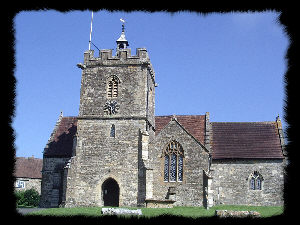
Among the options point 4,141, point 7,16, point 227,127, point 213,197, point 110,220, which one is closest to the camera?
point 110,220

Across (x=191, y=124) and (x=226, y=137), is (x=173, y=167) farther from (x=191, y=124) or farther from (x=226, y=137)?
(x=226, y=137)

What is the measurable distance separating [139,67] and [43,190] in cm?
1435

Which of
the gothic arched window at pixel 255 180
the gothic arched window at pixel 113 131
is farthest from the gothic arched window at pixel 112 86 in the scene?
the gothic arched window at pixel 255 180

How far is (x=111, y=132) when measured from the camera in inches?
1146

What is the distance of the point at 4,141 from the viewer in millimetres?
2838

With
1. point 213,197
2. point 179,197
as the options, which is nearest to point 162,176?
point 179,197

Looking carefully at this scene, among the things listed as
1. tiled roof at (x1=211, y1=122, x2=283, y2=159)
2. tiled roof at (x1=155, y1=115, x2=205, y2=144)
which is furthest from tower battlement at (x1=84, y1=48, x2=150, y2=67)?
tiled roof at (x1=211, y1=122, x2=283, y2=159)

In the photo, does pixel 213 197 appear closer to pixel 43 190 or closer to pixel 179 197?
pixel 179 197

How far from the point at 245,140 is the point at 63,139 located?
1757 cm

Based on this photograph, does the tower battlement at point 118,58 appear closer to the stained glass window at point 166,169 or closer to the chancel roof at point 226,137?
the chancel roof at point 226,137

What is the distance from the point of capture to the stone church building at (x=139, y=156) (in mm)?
28156

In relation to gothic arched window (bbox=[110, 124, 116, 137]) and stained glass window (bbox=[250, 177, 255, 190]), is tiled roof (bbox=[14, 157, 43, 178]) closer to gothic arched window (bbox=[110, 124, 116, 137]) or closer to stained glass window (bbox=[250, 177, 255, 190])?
gothic arched window (bbox=[110, 124, 116, 137])

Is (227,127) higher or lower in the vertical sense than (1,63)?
higher

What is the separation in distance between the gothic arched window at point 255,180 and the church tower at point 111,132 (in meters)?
10.0
